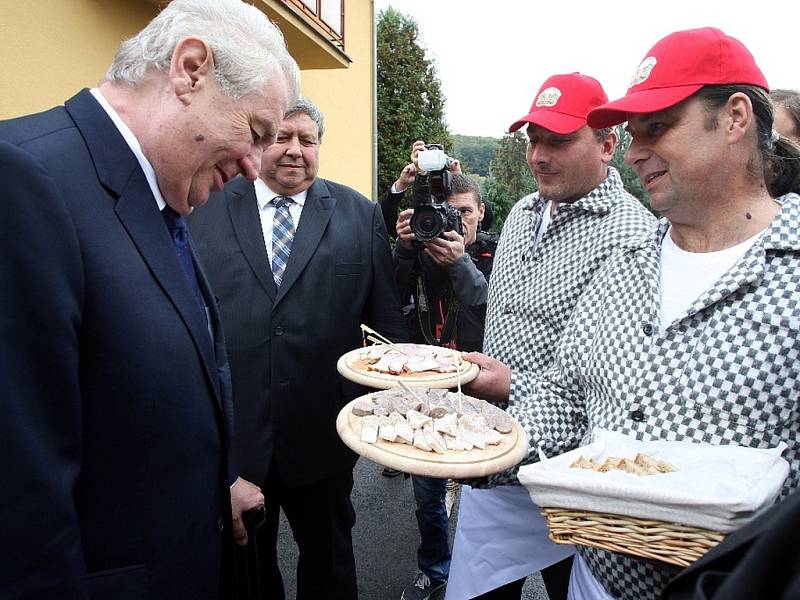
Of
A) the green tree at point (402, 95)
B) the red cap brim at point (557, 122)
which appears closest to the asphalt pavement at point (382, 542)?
the red cap brim at point (557, 122)

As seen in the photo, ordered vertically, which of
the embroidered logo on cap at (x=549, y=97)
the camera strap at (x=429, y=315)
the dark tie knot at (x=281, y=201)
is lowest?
the camera strap at (x=429, y=315)

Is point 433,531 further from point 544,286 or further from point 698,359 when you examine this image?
point 698,359

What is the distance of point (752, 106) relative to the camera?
1.34 meters

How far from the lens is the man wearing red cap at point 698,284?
1.17 metres

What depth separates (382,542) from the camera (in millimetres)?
3281

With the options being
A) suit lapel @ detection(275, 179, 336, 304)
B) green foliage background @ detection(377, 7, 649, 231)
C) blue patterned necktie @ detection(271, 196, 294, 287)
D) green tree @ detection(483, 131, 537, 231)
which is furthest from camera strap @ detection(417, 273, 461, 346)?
green foliage background @ detection(377, 7, 649, 231)

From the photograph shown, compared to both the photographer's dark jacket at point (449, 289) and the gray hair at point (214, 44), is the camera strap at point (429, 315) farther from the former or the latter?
the gray hair at point (214, 44)

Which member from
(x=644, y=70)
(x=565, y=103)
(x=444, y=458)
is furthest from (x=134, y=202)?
(x=565, y=103)

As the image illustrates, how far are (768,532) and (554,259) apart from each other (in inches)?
59.6

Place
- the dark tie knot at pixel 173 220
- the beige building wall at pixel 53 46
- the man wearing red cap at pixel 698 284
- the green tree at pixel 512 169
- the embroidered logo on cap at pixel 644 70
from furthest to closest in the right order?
the green tree at pixel 512 169, the beige building wall at pixel 53 46, the embroidered logo on cap at pixel 644 70, the dark tie knot at pixel 173 220, the man wearing red cap at pixel 698 284

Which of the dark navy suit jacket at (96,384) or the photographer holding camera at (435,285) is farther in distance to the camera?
the photographer holding camera at (435,285)

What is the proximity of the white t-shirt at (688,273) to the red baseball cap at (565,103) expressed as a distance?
2.38ft

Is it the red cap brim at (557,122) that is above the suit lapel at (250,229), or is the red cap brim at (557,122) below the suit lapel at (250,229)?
above

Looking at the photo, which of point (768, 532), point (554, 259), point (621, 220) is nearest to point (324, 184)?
point (554, 259)
